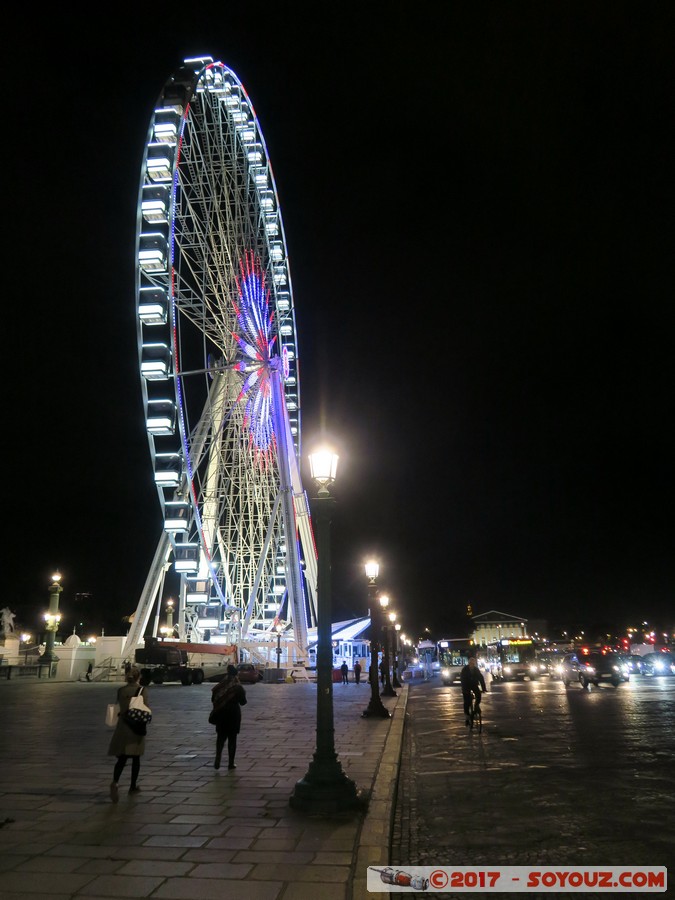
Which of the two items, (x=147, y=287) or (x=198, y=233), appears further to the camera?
(x=198, y=233)

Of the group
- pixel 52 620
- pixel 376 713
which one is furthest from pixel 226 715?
pixel 52 620

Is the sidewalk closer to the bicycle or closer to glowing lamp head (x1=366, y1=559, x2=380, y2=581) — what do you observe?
the bicycle

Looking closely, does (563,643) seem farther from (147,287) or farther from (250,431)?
(147,287)

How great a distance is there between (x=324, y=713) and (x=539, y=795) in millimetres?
2887

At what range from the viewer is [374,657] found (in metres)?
23.7

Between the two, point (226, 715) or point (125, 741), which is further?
point (226, 715)

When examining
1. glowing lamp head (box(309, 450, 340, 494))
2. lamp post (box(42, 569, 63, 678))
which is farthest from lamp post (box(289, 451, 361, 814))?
lamp post (box(42, 569, 63, 678))

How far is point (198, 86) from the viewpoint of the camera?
3322 cm

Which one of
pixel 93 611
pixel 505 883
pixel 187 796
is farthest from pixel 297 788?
pixel 93 611

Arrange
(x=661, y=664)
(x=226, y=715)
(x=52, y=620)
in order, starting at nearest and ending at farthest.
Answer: (x=226, y=715) < (x=661, y=664) < (x=52, y=620)

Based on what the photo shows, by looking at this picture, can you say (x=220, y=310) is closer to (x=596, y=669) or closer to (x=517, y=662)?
(x=596, y=669)

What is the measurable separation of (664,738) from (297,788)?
9463 millimetres

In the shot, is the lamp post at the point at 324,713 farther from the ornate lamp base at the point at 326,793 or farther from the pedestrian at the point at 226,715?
the pedestrian at the point at 226,715

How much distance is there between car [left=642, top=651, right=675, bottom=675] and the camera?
5209 centimetres
